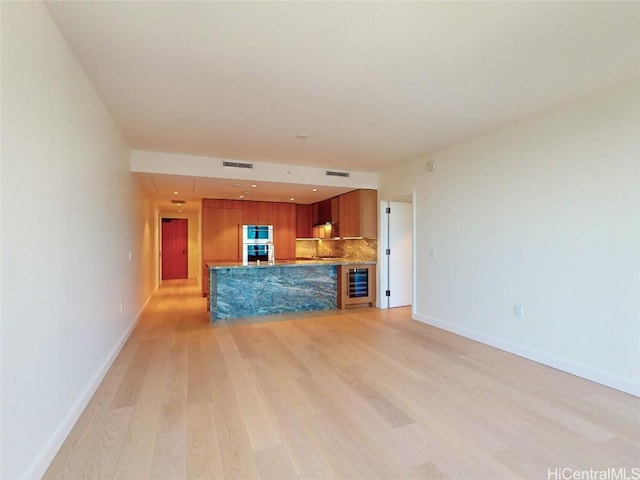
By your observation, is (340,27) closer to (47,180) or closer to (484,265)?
(47,180)

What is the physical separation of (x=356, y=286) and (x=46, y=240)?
493 centimetres

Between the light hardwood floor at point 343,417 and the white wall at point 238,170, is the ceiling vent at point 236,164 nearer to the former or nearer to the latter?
the white wall at point 238,170

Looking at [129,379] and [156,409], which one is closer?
[156,409]

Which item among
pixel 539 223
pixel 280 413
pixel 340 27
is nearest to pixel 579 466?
pixel 280 413

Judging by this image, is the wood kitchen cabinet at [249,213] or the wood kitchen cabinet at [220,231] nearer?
the wood kitchen cabinet at [220,231]

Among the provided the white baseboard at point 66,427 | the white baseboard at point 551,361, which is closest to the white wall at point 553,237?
the white baseboard at point 551,361

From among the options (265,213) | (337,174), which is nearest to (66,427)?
(337,174)

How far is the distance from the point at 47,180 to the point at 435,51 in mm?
2533

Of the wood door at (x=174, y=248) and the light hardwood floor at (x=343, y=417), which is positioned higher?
the wood door at (x=174, y=248)

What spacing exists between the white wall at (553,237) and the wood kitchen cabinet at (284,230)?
447cm

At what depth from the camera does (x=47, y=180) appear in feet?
5.98

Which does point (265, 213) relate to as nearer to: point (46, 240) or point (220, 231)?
point (220, 231)

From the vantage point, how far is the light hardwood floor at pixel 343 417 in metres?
1.80

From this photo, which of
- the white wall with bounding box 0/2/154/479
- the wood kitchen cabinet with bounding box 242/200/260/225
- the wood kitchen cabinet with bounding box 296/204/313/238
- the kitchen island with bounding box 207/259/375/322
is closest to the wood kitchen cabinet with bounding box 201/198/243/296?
the wood kitchen cabinet with bounding box 242/200/260/225
